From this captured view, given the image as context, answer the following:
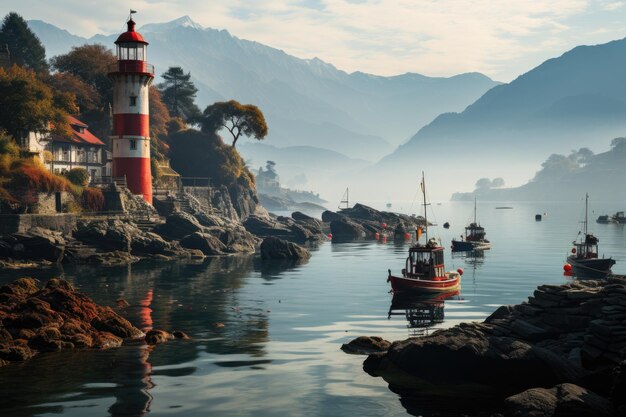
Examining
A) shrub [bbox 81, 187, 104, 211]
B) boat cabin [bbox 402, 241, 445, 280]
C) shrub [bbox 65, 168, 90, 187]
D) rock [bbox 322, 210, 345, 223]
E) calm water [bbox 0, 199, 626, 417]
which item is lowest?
calm water [bbox 0, 199, 626, 417]

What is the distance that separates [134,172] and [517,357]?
6572cm

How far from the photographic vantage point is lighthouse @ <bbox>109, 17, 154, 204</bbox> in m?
82.4

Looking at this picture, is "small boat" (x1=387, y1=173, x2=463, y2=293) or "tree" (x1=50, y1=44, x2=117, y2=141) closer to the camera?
"small boat" (x1=387, y1=173, x2=463, y2=293)

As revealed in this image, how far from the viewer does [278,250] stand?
8106 centimetres

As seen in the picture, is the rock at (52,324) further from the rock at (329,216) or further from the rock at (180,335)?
the rock at (329,216)

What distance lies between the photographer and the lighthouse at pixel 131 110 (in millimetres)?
82438

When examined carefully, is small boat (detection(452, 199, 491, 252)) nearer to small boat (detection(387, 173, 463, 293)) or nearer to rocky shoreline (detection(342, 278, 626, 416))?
small boat (detection(387, 173, 463, 293))

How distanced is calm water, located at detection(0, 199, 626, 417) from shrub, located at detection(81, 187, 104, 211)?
14444 millimetres

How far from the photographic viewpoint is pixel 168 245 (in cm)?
7812

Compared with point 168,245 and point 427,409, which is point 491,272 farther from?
point 427,409

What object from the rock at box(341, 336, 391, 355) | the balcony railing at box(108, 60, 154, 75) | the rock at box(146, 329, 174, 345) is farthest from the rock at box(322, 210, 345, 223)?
the rock at box(341, 336, 391, 355)

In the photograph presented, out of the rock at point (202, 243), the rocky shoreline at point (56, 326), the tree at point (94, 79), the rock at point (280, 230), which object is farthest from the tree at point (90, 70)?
the rocky shoreline at point (56, 326)

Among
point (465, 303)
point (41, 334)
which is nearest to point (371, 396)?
point (41, 334)

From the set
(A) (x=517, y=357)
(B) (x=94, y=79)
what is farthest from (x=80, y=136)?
(A) (x=517, y=357)
